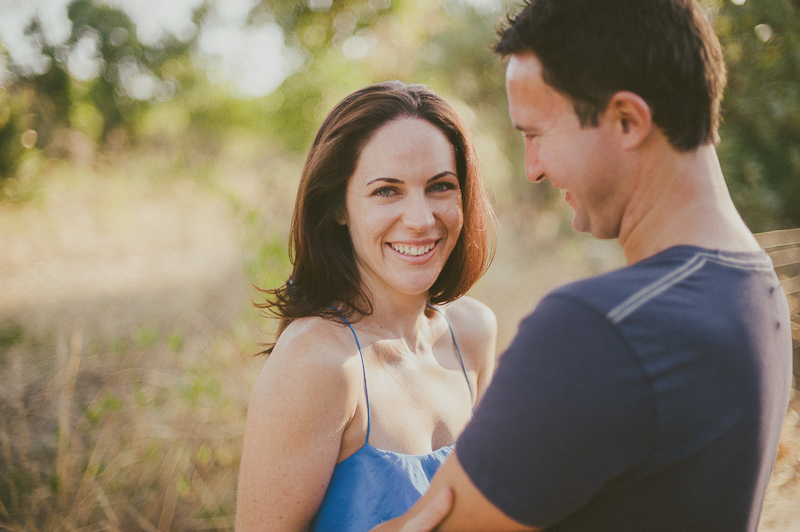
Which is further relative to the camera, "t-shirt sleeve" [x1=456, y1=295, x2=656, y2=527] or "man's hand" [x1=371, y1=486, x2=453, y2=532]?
"man's hand" [x1=371, y1=486, x2=453, y2=532]

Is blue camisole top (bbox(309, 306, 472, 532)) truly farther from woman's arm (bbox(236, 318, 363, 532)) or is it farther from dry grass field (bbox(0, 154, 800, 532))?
dry grass field (bbox(0, 154, 800, 532))

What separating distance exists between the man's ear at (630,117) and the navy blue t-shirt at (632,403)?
0.27 metres

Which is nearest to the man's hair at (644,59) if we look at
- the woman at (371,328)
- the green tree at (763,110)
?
the woman at (371,328)

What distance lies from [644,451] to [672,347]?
0.63 ft

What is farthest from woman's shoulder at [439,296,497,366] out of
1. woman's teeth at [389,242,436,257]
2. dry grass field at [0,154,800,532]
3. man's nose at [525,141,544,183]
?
dry grass field at [0,154,800,532]

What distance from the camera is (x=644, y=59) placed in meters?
1.10

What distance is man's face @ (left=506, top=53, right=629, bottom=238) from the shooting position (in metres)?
1.18

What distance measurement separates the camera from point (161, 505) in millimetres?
3266

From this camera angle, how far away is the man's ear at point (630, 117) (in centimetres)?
111

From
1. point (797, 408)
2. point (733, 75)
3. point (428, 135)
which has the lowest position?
point (797, 408)

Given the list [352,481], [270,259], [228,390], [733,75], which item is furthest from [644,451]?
[733,75]

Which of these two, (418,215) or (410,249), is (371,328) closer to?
(410,249)

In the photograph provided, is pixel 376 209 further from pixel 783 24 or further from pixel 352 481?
pixel 783 24

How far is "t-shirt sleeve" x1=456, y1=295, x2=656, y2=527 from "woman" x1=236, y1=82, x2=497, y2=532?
0.85 m
